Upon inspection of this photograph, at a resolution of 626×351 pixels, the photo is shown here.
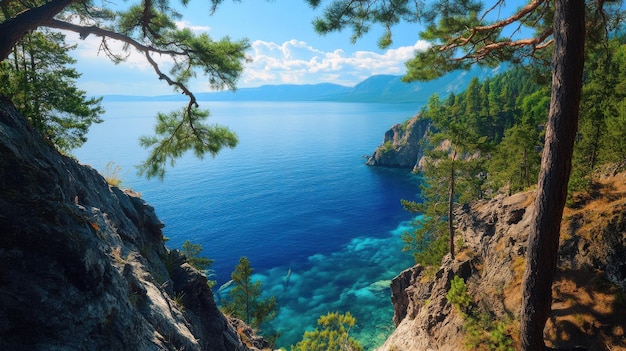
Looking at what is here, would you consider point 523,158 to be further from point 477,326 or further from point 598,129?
point 477,326

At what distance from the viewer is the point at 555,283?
13000 millimetres

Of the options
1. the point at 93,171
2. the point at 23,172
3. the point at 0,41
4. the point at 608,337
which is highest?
the point at 0,41

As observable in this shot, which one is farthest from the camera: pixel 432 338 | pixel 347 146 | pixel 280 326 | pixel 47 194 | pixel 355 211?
pixel 347 146

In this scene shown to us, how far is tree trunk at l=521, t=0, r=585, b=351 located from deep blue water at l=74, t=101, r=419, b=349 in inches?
536

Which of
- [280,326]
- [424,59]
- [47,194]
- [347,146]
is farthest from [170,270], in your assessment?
[347,146]

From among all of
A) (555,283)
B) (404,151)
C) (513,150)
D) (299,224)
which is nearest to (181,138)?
(555,283)

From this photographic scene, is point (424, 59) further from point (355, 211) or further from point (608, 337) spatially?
point (355, 211)

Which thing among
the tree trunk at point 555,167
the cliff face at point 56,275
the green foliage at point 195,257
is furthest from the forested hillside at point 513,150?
the green foliage at point 195,257

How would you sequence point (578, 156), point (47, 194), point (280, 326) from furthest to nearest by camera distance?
point (280, 326) < point (578, 156) < point (47, 194)

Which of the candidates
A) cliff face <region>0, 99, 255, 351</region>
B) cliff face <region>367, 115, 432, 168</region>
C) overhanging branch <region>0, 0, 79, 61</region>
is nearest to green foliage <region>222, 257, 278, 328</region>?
cliff face <region>0, 99, 255, 351</region>

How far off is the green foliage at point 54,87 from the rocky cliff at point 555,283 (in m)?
20.8

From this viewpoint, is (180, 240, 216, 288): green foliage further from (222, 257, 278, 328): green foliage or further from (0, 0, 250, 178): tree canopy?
(0, 0, 250, 178): tree canopy

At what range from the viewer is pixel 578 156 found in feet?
87.9

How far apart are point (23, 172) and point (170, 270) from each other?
11306mm
